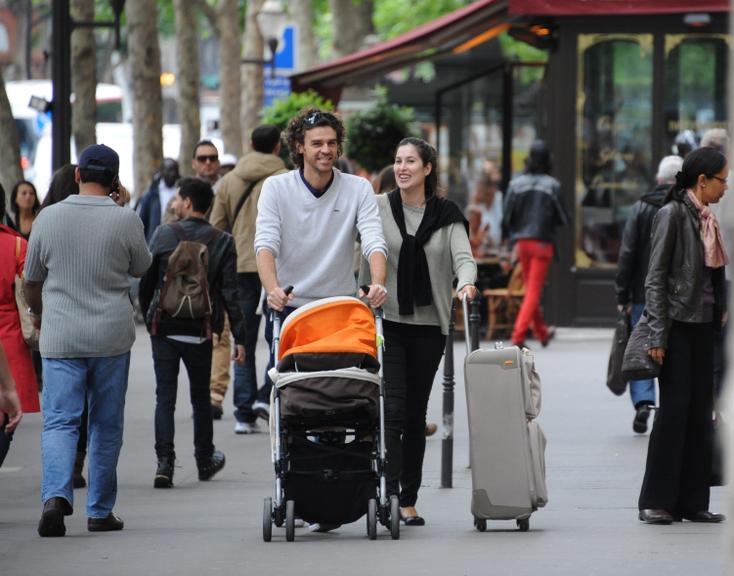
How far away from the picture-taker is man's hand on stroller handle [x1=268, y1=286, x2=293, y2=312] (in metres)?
7.25

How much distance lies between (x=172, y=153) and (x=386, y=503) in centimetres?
4337

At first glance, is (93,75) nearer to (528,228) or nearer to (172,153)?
(528,228)

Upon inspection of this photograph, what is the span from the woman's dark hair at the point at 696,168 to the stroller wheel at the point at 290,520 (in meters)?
2.24

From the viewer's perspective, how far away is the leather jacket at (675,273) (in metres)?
7.85

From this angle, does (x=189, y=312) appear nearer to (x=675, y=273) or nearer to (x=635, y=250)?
(x=675, y=273)

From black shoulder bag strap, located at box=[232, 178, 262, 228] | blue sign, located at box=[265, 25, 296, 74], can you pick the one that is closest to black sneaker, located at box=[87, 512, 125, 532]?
black shoulder bag strap, located at box=[232, 178, 262, 228]

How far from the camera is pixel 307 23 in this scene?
3897 centimetres

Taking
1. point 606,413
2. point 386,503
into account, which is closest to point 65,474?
point 386,503

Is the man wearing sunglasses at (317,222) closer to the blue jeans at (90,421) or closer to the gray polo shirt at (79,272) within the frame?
the gray polo shirt at (79,272)

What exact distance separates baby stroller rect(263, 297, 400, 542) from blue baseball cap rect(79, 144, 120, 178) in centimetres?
110

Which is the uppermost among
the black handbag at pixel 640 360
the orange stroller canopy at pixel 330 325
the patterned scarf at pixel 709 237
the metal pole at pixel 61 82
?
the metal pole at pixel 61 82

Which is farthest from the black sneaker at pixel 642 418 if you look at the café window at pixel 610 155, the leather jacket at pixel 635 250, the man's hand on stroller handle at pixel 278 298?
the café window at pixel 610 155

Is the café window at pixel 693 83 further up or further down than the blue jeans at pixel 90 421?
further up

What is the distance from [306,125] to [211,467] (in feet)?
9.10
